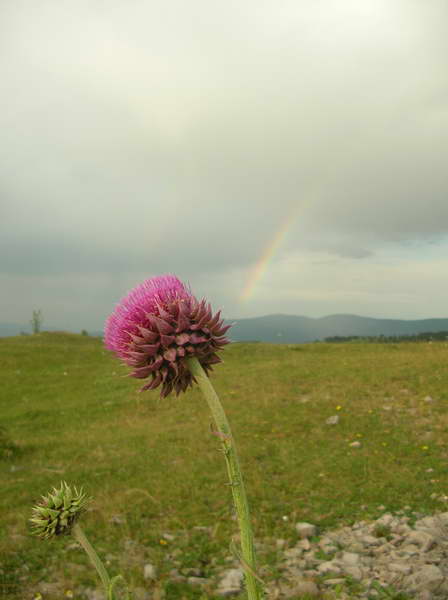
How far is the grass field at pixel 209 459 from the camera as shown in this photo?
9867 mm

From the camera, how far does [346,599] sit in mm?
7375

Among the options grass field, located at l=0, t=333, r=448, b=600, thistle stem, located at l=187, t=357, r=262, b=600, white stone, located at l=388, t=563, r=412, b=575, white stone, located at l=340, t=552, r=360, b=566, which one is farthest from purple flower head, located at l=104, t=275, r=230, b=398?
white stone, located at l=340, t=552, r=360, b=566

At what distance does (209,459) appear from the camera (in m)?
15.4

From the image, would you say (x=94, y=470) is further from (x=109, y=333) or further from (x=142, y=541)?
(x=109, y=333)

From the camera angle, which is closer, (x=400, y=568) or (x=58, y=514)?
(x=58, y=514)

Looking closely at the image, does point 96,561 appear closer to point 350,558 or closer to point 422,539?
point 350,558

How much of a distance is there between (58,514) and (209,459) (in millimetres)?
12441

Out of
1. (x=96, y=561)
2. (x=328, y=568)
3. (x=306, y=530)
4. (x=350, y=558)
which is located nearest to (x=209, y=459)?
(x=306, y=530)

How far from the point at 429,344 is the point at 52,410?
24.4m

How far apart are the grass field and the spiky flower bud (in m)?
5.51

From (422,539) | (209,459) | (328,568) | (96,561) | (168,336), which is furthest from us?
(209,459)

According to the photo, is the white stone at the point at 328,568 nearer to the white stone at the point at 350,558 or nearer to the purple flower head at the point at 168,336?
the white stone at the point at 350,558

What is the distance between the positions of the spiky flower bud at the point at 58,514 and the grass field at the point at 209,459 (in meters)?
5.51

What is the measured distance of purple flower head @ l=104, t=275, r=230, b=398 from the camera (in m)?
3.48
